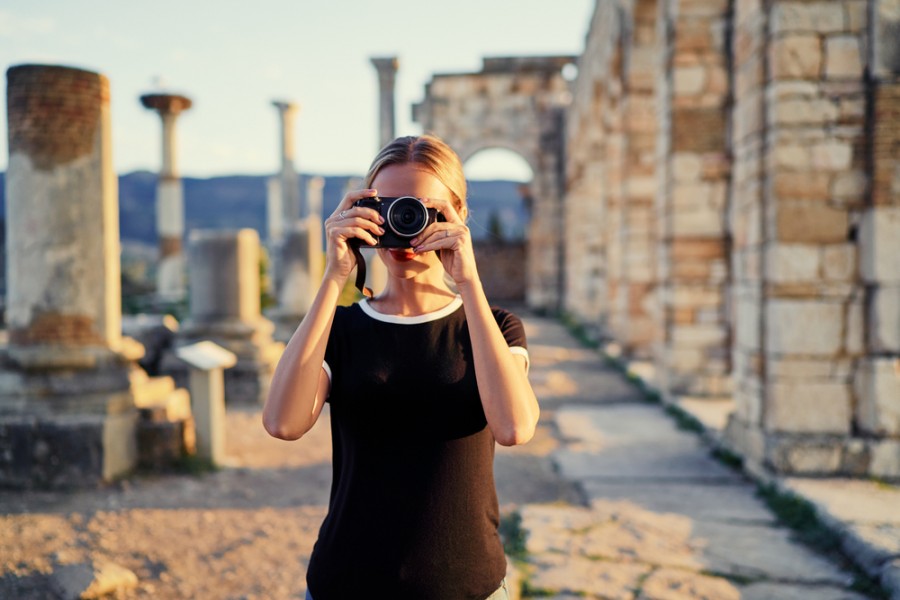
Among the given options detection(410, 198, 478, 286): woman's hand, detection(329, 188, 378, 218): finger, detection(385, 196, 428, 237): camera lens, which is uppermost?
detection(329, 188, 378, 218): finger

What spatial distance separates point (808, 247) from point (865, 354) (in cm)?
70

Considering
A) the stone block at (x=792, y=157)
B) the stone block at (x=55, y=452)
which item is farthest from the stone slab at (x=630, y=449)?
the stone block at (x=55, y=452)

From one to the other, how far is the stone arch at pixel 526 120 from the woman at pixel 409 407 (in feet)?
59.8

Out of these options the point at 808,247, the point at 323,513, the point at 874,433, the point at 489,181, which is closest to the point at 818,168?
the point at 808,247

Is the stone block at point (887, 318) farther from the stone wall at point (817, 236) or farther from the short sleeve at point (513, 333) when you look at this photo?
the short sleeve at point (513, 333)

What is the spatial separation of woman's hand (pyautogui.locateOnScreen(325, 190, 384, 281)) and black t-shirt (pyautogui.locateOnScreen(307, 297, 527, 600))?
139 mm

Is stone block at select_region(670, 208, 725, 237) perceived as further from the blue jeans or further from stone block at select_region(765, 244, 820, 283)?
the blue jeans

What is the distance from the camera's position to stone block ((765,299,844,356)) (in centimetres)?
430

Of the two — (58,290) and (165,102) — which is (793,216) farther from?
(165,102)

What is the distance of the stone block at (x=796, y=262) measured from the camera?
4316 millimetres

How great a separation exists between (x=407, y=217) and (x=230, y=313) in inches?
277

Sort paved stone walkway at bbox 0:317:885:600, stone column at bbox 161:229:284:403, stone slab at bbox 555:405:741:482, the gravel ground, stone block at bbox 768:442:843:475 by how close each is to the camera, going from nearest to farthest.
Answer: paved stone walkway at bbox 0:317:885:600
the gravel ground
stone block at bbox 768:442:843:475
stone slab at bbox 555:405:741:482
stone column at bbox 161:229:284:403

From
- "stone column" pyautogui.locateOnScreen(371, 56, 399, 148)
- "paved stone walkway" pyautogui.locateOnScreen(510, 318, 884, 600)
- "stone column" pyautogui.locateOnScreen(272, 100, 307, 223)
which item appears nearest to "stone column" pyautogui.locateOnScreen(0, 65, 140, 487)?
"paved stone walkway" pyautogui.locateOnScreen(510, 318, 884, 600)

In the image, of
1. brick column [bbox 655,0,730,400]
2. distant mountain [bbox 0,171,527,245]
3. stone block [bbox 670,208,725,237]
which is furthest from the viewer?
distant mountain [bbox 0,171,527,245]
